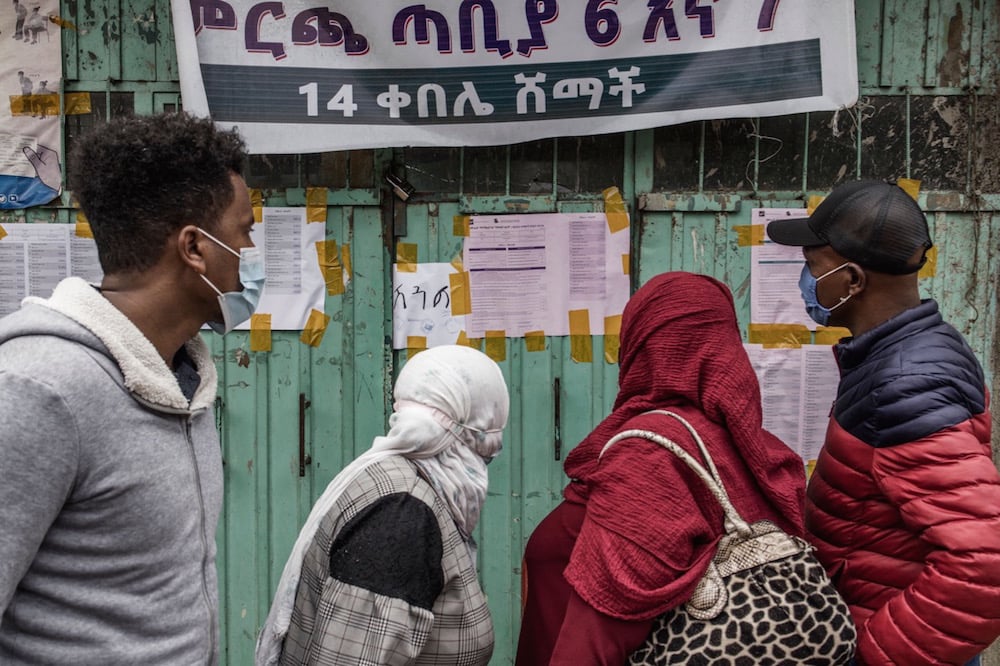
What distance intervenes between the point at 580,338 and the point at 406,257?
30.5 inches

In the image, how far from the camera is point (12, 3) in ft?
10.8

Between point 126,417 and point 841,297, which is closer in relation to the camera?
point 126,417

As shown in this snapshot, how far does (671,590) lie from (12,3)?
3348mm

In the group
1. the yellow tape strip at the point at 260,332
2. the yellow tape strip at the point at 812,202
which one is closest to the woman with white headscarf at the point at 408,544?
the yellow tape strip at the point at 260,332

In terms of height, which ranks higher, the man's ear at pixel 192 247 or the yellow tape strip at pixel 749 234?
the yellow tape strip at pixel 749 234

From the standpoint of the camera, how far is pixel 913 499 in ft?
5.71

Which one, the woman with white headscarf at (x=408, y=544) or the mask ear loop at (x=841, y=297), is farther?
the mask ear loop at (x=841, y=297)

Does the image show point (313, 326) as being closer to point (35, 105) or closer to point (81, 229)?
point (81, 229)

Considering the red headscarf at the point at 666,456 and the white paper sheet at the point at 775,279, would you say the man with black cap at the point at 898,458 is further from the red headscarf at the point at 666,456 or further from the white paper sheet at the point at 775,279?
the white paper sheet at the point at 775,279

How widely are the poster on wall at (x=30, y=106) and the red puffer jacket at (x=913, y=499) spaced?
3.07 m

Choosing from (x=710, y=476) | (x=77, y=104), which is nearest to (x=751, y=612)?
(x=710, y=476)

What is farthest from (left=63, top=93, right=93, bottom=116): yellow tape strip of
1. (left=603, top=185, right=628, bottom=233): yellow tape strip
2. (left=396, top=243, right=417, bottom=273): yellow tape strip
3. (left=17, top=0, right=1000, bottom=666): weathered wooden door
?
(left=603, top=185, right=628, bottom=233): yellow tape strip

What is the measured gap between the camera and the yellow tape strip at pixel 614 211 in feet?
10.9

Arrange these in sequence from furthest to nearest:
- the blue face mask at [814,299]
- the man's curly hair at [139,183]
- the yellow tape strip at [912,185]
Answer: the yellow tape strip at [912,185]
the blue face mask at [814,299]
the man's curly hair at [139,183]
